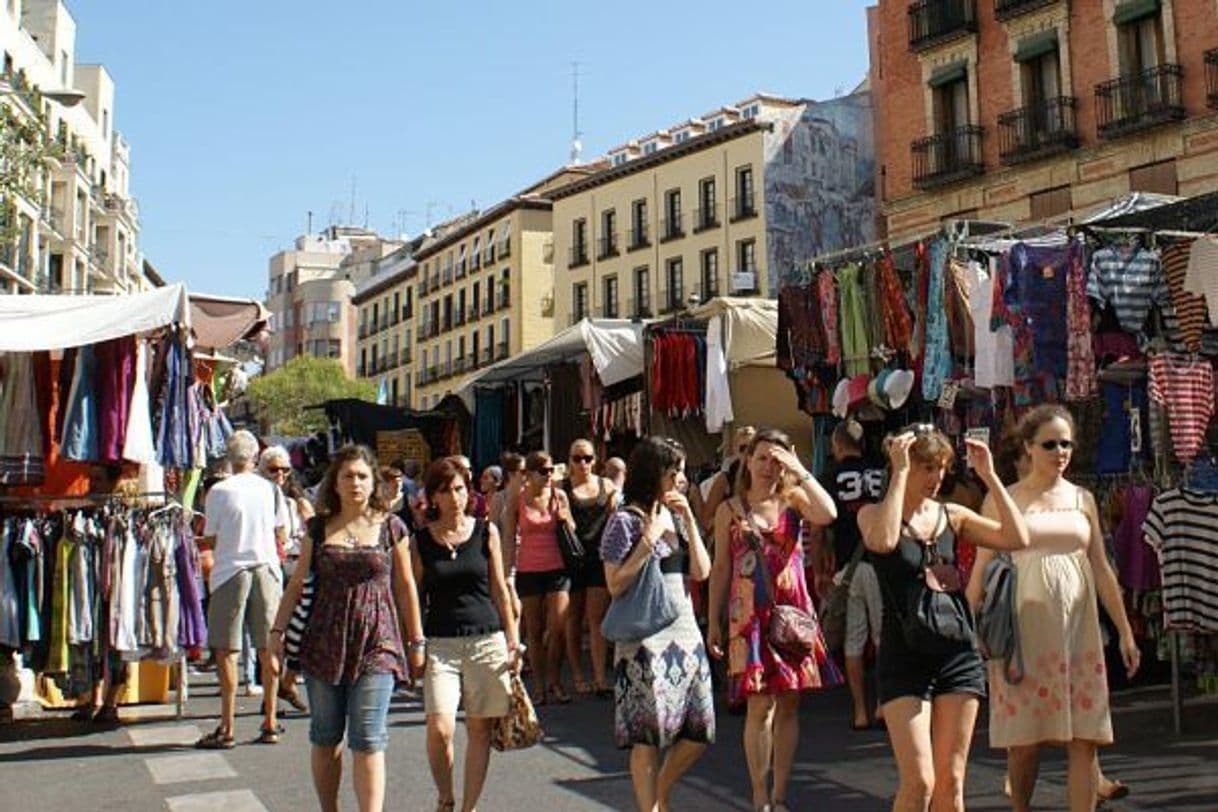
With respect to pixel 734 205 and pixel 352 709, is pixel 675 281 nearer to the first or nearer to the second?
pixel 734 205

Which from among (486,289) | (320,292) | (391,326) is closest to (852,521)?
(486,289)

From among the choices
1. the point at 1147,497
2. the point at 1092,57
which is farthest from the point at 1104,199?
the point at 1147,497

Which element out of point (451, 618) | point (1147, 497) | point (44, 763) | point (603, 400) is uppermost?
point (603, 400)

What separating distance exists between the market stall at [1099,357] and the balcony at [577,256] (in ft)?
146

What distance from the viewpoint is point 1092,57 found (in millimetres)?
28750

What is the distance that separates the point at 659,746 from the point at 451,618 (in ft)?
3.96

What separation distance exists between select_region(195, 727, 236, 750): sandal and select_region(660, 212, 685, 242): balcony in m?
42.7

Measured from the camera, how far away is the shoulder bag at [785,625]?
18.8 feet

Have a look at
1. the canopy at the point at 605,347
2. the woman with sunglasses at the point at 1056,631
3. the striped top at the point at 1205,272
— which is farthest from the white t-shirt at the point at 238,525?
the striped top at the point at 1205,272

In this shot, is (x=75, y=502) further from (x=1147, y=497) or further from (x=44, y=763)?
(x=1147, y=497)

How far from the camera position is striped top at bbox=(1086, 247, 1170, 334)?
28.1 feet

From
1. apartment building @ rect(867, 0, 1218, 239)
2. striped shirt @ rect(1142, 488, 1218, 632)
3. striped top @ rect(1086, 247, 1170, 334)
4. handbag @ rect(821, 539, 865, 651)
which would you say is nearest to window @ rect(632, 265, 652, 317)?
apartment building @ rect(867, 0, 1218, 239)

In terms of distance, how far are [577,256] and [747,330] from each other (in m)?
43.9

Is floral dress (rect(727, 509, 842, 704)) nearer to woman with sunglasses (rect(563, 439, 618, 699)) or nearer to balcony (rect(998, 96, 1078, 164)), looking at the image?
woman with sunglasses (rect(563, 439, 618, 699))
